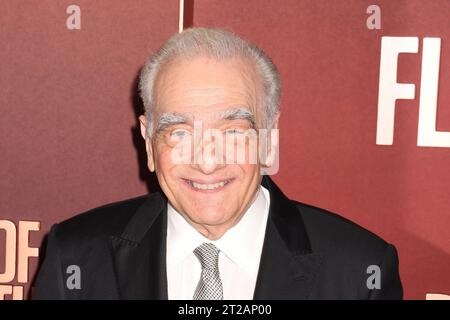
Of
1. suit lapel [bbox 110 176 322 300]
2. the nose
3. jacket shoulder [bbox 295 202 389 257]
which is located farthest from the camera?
jacket shoulder [bbox 295 202 389 257]

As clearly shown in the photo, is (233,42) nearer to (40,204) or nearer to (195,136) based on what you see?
(195,136)

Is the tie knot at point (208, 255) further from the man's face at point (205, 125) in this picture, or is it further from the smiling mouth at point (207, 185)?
the smiling mouth at point (207, 185)

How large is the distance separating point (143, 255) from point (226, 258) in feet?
0.92

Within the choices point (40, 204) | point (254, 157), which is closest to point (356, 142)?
point (254, 157)

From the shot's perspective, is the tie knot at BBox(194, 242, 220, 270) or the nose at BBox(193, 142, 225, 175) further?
the tie knot at BBox(194, 242, 220, 270)

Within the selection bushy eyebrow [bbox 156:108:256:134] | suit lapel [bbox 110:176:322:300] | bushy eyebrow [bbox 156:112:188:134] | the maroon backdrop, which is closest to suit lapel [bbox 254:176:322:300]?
suit lapel [bbox 110:176:322:300]

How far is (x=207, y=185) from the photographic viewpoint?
6.47 ft

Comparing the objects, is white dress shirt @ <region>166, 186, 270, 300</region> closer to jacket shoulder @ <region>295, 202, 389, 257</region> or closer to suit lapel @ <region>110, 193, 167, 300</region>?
suit lapel @ <region>110, 193, 167, 300</region>

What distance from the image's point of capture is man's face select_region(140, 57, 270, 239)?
193 centimetres

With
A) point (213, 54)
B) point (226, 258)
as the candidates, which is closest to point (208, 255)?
point (226, 258)

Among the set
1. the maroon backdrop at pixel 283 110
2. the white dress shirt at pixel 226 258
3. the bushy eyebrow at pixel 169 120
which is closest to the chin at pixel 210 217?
the white dress shirt at pixel 226 258

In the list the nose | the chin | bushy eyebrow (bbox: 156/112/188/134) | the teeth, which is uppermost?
bushy eyebrow (bbox: 156/112/188/134)

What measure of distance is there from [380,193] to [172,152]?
1250mm

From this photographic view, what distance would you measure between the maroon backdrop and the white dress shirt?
2.68ft
